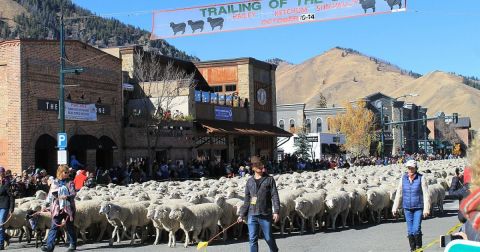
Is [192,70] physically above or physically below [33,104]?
above

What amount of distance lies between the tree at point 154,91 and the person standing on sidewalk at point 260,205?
80.5ft

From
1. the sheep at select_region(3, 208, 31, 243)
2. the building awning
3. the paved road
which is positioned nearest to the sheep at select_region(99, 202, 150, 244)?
the paved road

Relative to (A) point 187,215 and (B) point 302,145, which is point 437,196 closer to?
(A) point 187,215

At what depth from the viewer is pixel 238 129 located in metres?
43.9

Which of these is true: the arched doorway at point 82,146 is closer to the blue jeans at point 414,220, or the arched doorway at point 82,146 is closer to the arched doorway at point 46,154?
the arched doorway at point 46,154

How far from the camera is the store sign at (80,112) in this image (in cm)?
2970

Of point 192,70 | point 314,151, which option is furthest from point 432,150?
point 192,70

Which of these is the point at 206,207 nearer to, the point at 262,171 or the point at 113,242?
the point at 113,242

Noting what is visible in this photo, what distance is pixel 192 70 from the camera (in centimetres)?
4988

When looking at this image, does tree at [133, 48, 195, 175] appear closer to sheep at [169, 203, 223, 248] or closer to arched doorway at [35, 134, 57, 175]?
arched doorway at [35, 134, 57, 175]

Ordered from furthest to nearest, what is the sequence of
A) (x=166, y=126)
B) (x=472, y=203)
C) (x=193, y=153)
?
(x=193, y=153)
(x=166, y=126)
(x=472, y=203)

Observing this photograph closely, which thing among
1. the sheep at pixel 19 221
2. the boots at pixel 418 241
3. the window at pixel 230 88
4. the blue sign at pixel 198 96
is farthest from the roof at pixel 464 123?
the boots at pixel 418 241

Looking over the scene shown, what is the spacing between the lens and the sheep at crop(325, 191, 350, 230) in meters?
15.9

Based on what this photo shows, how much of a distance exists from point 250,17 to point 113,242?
7.71m
